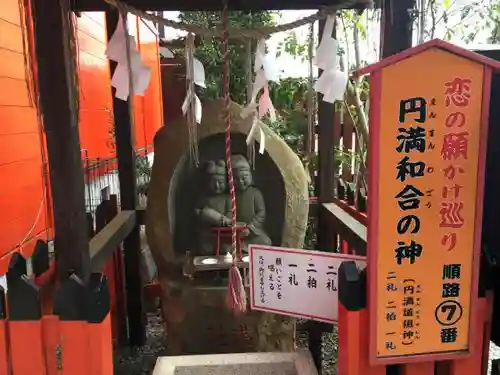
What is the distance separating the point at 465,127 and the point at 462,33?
2.67 m

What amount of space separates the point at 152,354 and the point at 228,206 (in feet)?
3.66

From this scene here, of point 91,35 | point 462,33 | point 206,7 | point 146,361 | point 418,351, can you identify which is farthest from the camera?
point 91,35

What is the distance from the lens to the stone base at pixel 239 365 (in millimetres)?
1962

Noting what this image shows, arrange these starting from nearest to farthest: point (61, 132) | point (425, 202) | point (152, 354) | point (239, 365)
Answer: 1. point (425, 202)
2. point (61, 132)
3. point (239, 365)
4. point (152, 354)

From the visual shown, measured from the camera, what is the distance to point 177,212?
2.72 m

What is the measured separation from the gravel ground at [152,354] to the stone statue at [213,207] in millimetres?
842

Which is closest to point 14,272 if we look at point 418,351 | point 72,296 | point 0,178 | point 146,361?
point 72,296

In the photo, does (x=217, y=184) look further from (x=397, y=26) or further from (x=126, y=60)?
(x=397, y=26)

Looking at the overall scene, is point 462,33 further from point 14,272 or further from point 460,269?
point 14,272

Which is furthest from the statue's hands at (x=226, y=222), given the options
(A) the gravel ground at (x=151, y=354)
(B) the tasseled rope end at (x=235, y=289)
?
(A) the gravel ground at (x=151, y=354)

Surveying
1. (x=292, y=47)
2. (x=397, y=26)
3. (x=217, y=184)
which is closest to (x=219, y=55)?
(x=292, y=47)

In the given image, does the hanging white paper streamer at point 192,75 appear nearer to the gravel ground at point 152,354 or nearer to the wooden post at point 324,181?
the wooden post at point 324,181

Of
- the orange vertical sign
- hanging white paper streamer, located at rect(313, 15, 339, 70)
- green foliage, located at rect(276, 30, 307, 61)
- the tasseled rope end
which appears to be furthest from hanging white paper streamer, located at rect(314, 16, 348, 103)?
green foliage, located at rect(276, 30, 307, 61)

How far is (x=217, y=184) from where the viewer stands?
2.61 meters
